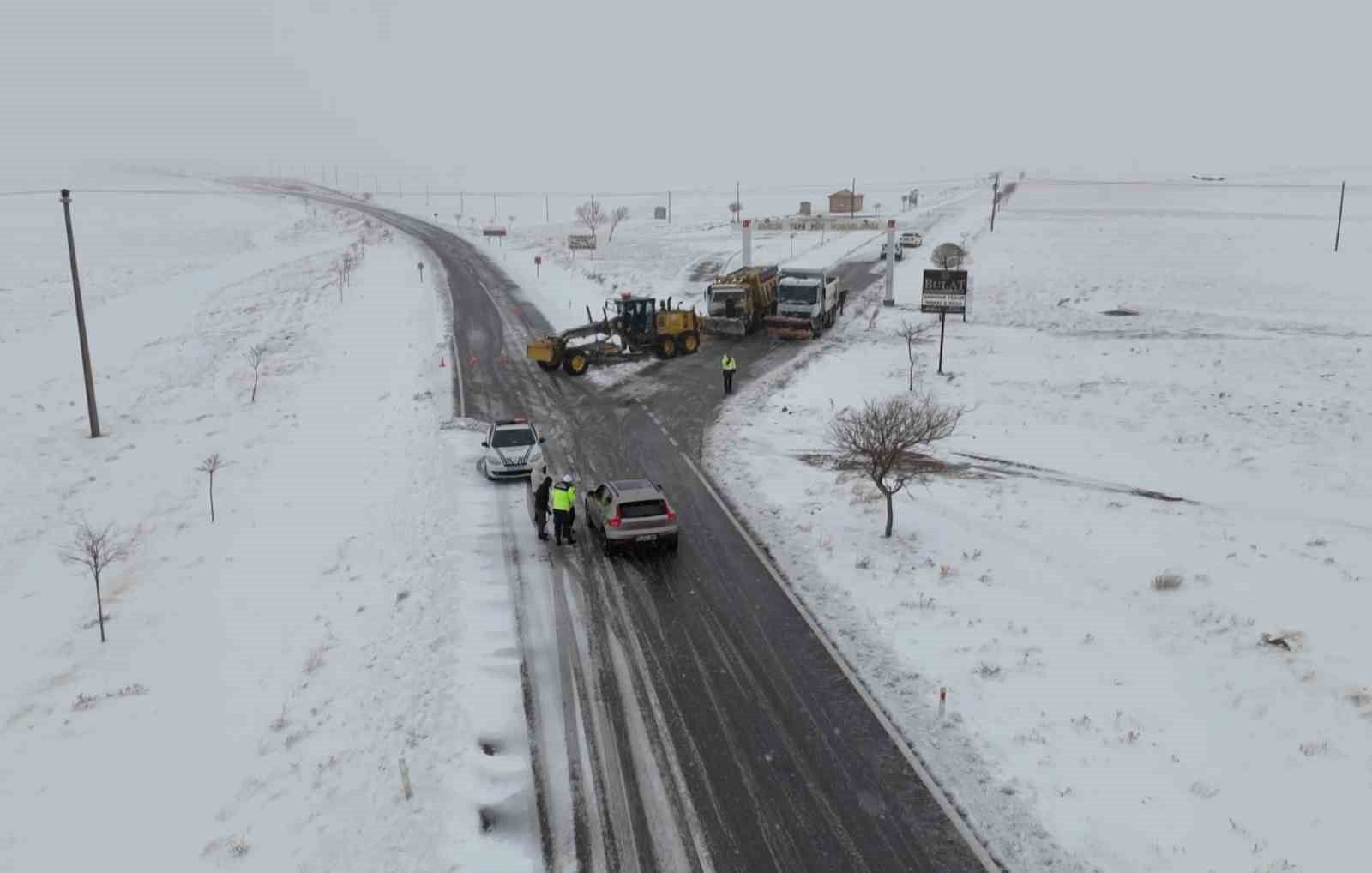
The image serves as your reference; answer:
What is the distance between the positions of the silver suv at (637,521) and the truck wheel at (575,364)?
15484 mm

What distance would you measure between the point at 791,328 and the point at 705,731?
2869 centimetres

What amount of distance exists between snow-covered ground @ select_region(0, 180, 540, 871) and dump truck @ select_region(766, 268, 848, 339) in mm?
14371

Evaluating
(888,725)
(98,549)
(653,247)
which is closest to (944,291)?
(888,725)

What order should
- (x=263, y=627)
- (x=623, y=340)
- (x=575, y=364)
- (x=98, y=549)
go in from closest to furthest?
(x=263, y=627) < (x=98, y=549) < (x=575, y=364) < (x=623, y=340)

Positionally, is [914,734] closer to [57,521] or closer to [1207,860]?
[1207,860]

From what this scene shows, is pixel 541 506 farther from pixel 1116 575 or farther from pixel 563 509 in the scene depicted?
pixel 1116 575

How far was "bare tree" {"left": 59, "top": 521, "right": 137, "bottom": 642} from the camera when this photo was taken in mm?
18500

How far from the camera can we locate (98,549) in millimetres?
20062

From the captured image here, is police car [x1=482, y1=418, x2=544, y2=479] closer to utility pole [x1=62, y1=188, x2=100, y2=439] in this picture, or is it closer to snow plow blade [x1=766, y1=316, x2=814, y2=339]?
utility pole [x1=62, y1=188, x2=100, y2=439]

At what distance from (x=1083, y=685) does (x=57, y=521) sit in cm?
2441

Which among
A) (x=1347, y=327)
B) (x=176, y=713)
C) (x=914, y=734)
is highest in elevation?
(x=1347, y=327)

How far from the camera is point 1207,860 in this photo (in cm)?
984

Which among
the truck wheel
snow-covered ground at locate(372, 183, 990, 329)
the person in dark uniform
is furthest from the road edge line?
snow-covered ground at locate(372, 183, 990, 329)

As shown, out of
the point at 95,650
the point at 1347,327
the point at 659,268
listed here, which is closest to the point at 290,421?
the point at 95,650
